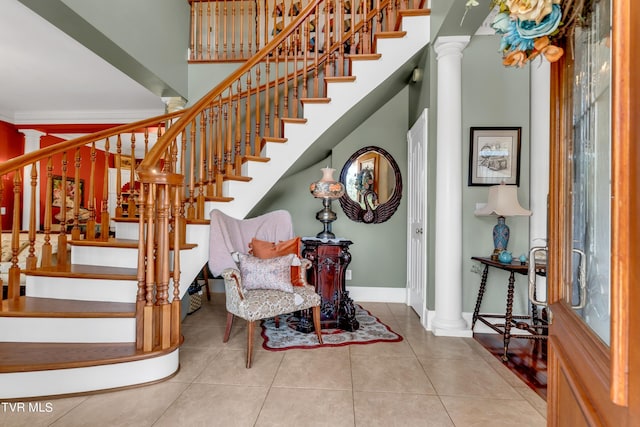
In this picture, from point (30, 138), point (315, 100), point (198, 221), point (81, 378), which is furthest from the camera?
point (30, 138)

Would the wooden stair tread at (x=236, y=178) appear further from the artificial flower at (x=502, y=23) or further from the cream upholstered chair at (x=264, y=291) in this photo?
the artificial flower at (x=502, y=23)

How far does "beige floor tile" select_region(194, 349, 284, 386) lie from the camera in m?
1.98

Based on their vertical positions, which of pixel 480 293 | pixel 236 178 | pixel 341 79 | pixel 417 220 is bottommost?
pixel 480 293

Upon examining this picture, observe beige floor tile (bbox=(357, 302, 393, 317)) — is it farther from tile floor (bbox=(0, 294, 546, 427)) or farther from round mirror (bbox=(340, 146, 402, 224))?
round mirror (bbox=(340, 146, 402, 224))

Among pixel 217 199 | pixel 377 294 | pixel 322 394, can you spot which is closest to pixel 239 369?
pixel 322 394

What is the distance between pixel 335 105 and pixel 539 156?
6.16ft

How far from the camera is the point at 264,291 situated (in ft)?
8.04

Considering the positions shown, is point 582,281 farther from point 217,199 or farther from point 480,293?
point 217,199

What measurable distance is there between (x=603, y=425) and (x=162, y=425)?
1.72 meters

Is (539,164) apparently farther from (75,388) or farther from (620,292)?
(75,388)

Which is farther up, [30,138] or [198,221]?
[30,138]

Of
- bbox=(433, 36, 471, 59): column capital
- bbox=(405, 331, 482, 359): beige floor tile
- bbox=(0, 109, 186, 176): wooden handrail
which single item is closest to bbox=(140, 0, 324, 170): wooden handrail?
bbox=(0, 109, 186, 176): wooden handrail

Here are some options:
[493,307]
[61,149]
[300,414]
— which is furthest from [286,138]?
[493,307]

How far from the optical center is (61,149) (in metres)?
2.31
